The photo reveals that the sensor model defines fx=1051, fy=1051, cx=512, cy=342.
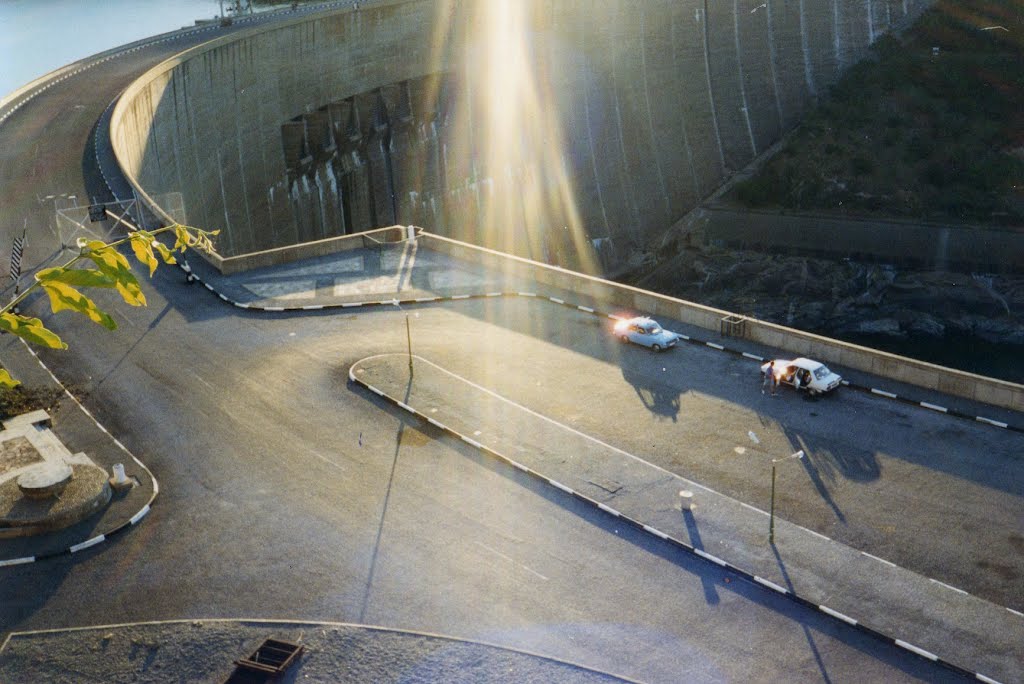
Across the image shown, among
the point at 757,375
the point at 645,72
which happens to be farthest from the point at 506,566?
the point at 645,72

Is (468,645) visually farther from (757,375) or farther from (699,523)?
(757,375)

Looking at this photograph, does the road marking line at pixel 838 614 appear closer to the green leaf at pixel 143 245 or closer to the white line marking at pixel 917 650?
the white line marking at pixel 917 650

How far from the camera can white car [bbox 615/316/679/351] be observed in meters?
31.2

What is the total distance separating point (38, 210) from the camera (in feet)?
137

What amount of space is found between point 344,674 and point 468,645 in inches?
87.2

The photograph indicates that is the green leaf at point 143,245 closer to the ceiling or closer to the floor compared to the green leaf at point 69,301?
closer to the ceiling

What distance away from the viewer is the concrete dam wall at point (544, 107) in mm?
64000

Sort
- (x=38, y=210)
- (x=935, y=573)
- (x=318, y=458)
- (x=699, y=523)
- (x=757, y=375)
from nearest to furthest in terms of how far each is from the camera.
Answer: (x=935, y=573) < (x=699, y=523) < (x=318, y=458) < (x=757, y=375) < (x=38, y=210)

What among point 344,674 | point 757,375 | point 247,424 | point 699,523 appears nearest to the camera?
point 344,674

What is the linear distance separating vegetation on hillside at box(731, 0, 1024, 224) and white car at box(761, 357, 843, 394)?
42.5 metres

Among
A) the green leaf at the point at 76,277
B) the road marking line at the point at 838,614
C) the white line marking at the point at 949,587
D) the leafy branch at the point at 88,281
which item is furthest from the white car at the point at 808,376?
the green leaf at the point at 76,277

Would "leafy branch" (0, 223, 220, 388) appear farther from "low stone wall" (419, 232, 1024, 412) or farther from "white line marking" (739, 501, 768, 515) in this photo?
"low stone wall" (419, 232, 1024, 412)

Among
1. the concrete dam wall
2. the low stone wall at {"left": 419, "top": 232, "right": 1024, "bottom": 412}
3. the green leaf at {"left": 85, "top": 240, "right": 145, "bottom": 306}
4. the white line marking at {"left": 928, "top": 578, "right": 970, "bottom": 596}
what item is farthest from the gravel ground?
the concrete dam wall

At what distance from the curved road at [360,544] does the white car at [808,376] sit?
491 centimetres
